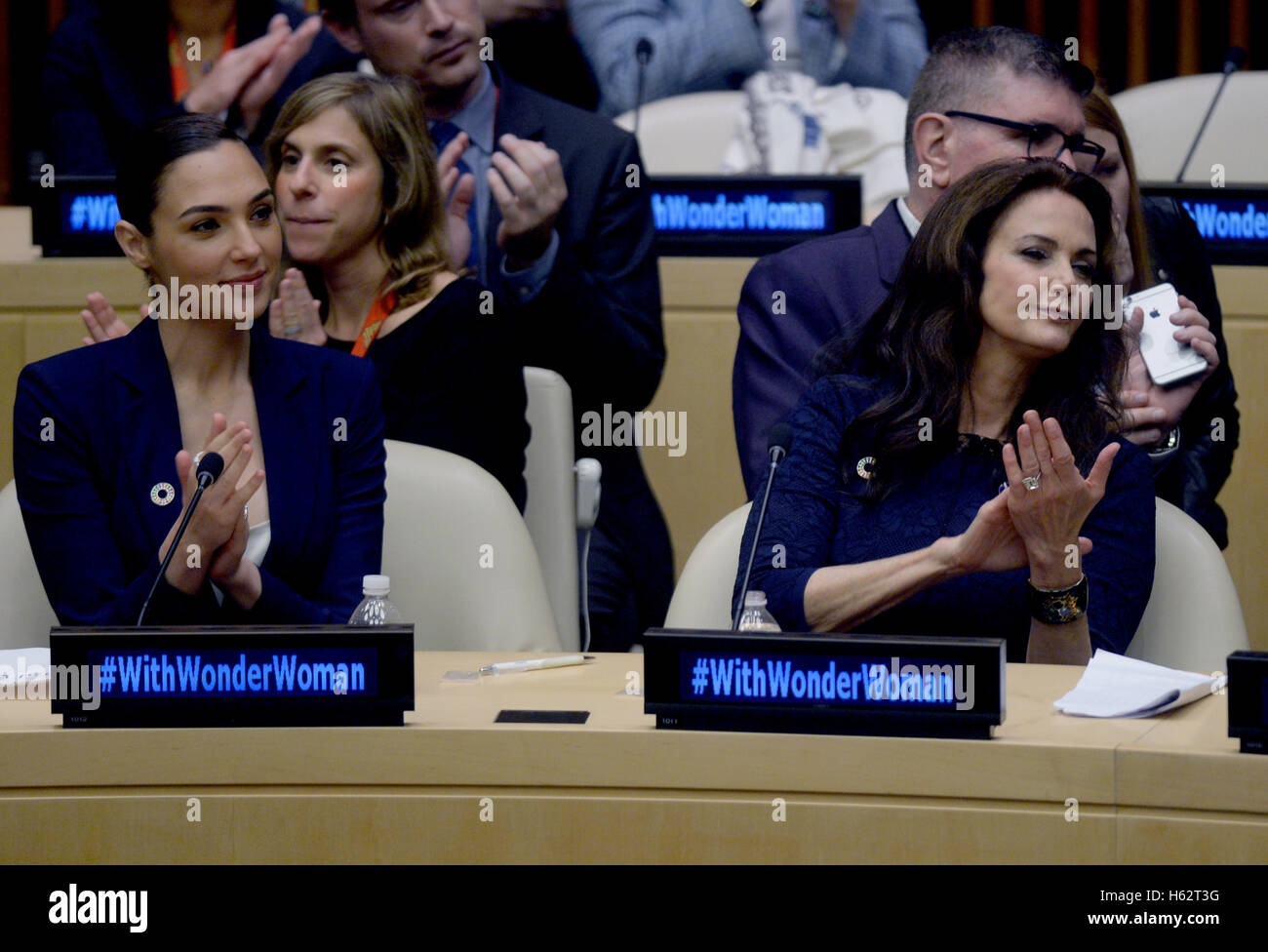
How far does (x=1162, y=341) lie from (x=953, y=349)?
1.44 feet

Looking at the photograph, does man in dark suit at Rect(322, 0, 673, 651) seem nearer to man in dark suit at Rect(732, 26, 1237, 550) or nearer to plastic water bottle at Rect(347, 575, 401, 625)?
man in dark suit at Rect(732, 26, 1237, 550)

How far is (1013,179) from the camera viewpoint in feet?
6.89

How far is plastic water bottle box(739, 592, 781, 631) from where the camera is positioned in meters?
1.82

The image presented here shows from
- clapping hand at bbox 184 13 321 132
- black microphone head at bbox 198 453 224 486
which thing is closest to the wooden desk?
black microphone head at bbox 198 453 224 486

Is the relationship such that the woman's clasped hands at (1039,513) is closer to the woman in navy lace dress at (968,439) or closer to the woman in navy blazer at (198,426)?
the woman in navy lace dress at (968,439)

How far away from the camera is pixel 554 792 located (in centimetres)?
153

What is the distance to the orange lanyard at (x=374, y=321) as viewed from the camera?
2.55 metres

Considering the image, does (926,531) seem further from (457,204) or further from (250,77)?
(250,77)

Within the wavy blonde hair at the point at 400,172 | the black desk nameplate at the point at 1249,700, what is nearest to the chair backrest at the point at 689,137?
the wavy blonde hair at the point at 400,172

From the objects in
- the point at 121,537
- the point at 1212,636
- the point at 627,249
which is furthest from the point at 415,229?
the point at 1212,636

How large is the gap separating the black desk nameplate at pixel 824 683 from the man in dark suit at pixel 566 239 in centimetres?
117
